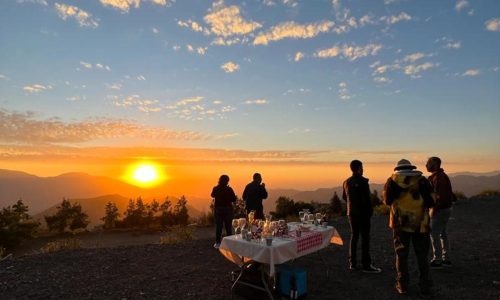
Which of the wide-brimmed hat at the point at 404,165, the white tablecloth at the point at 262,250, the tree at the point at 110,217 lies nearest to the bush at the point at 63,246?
the white tablecloth at the point at 262,250

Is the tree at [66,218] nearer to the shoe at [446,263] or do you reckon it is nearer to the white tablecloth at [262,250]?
the white tablecloth at [262,250]

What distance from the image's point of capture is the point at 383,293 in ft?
20.1

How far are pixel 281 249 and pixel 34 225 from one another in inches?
607

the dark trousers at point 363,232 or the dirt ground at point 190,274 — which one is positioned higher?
the dark trousers at point 363,232

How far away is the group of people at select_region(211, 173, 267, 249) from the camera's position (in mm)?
9336

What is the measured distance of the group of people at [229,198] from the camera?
9336 mm

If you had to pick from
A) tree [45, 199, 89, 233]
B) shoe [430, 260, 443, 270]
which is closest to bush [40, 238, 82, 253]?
tree [45, 199, 89, 233]

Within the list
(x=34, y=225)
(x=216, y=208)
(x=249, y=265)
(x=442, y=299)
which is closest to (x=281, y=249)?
(x=249, y=265)

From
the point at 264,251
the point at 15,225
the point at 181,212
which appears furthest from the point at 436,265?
the point at 15,225

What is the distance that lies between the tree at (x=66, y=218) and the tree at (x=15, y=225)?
51.9 inches

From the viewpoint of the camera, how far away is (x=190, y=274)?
7.37m

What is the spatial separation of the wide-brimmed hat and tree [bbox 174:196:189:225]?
16296 mm

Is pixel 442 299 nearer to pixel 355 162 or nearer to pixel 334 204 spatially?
pixel 355 162

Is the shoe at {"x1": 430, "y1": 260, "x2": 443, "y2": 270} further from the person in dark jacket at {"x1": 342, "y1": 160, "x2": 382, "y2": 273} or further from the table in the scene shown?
the table
